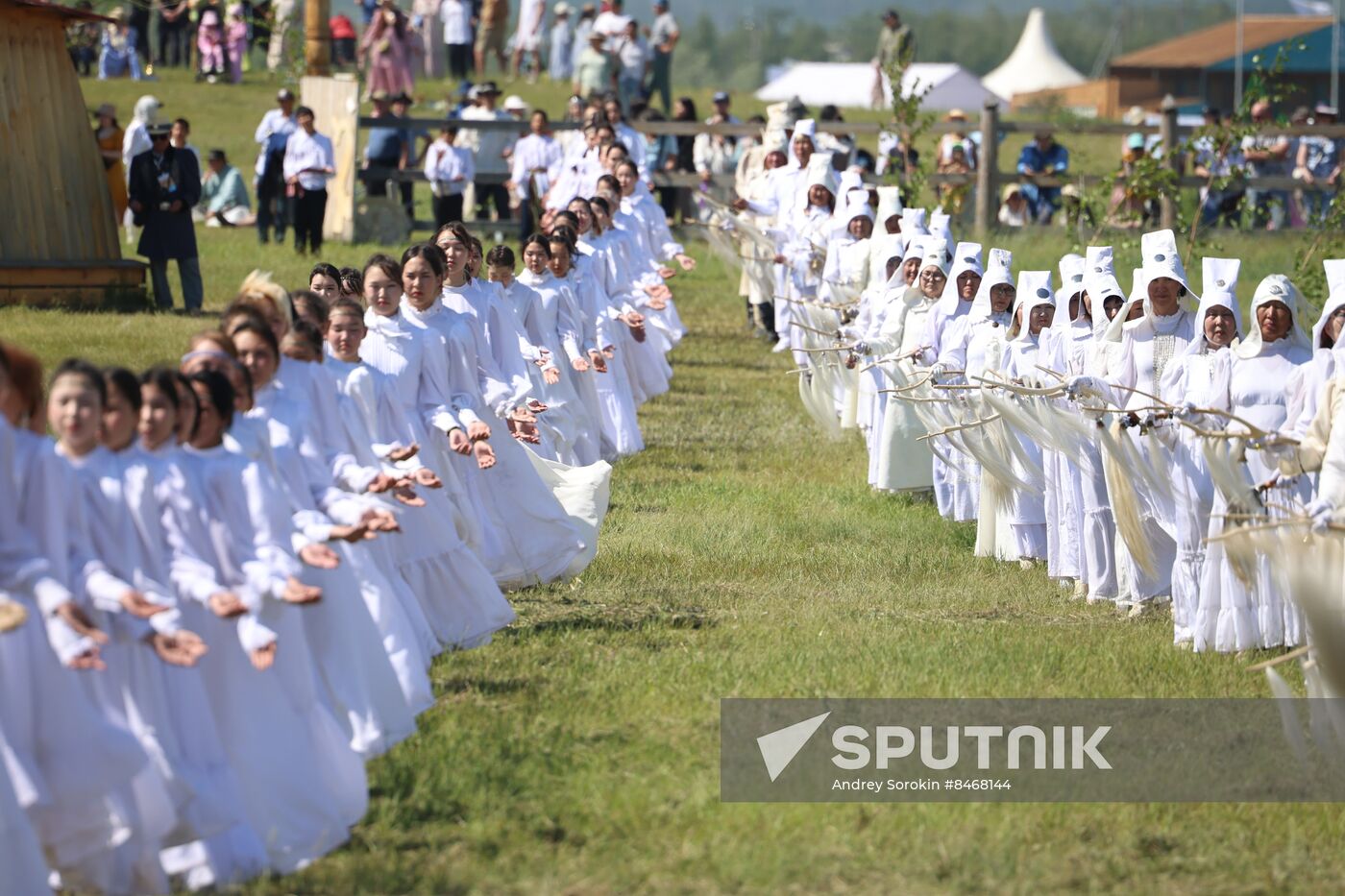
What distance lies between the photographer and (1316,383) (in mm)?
9391

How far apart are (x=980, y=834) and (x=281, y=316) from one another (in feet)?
11.2

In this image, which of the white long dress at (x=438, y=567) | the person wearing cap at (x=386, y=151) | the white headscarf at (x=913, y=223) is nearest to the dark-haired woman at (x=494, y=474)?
the white long dress at (x=438, y=567)

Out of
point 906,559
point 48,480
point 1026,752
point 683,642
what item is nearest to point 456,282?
point 683,642

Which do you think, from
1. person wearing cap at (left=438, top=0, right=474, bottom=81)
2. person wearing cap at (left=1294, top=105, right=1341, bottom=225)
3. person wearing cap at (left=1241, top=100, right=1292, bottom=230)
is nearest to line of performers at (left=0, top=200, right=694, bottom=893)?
person wearing cap at (left=1241, top=100, right=1292, bottom=230)

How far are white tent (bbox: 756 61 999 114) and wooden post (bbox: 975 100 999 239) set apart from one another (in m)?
22.4

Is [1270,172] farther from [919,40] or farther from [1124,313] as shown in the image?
[919,40]

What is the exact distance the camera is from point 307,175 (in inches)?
960

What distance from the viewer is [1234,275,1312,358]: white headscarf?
387 inches

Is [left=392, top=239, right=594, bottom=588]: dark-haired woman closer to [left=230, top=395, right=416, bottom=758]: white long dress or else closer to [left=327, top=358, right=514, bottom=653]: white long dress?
→ [left=327, top=358, right=514, bottom=653]: white long dress

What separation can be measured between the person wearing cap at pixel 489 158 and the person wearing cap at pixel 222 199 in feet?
10.8

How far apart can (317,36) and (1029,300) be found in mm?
17018

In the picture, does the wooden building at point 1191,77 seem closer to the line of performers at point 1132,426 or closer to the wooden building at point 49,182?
the wooden building at point 49,182

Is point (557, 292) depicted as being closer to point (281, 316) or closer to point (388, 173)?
point (281, 316)

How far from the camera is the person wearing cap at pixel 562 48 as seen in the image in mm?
43969
